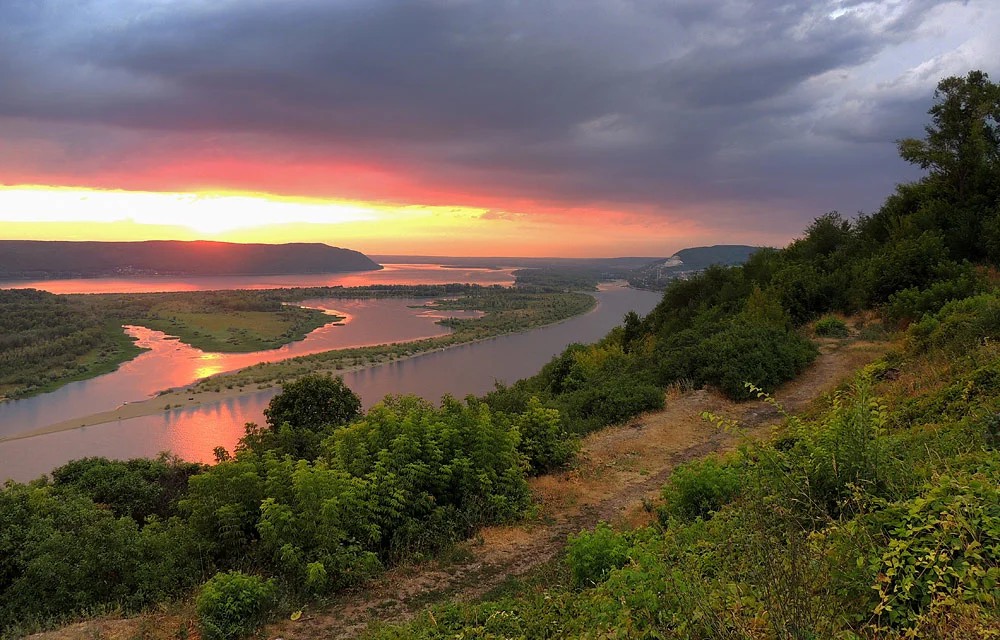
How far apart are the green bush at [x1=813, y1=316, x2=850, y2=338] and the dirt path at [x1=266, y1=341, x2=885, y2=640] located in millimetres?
3232

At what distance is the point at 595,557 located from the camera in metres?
4.74

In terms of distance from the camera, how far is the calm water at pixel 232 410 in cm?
3231

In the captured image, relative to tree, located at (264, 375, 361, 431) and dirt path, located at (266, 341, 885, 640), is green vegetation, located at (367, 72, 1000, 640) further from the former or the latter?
tree, located at (264, 375, 361, 431)

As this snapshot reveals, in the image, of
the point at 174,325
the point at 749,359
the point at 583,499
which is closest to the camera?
the point at 583,499

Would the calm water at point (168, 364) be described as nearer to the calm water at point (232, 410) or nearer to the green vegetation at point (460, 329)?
the calm water at point (232, 410)

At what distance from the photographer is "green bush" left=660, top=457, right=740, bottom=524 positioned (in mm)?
5762

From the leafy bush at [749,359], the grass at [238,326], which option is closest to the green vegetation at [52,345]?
the grass at [238,326]

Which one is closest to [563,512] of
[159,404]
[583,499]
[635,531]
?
[583,499]

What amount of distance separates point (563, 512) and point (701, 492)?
2161mm

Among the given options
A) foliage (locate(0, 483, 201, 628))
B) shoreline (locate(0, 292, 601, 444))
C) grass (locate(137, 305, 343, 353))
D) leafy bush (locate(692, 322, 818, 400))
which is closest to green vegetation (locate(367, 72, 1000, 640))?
leafy bush (locate(692, 322, 818, 400))

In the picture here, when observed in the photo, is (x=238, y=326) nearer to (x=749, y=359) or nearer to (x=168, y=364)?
(x=168, y=364)

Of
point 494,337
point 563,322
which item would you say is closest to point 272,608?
point 494,337

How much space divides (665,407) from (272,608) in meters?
9.57

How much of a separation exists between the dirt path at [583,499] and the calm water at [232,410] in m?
28.2
